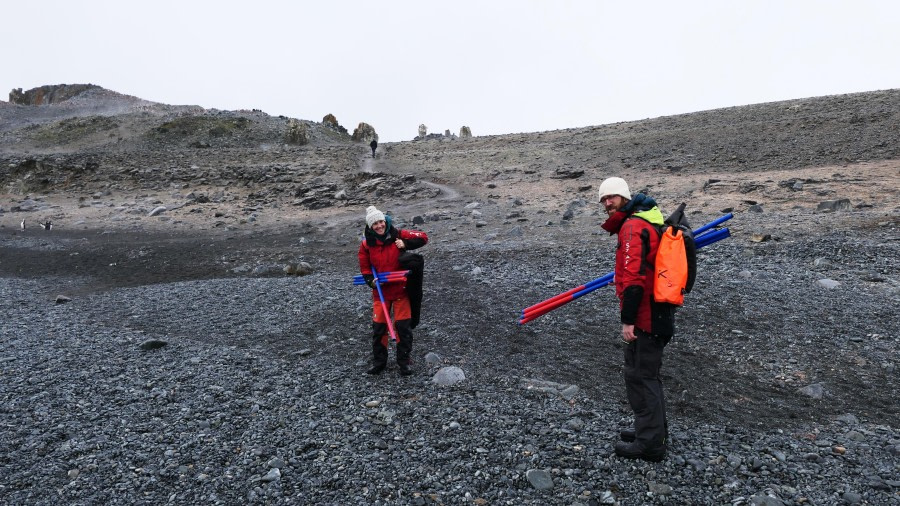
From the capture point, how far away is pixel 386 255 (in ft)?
23.4

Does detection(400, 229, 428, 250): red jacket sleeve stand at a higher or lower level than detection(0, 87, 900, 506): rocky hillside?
higher

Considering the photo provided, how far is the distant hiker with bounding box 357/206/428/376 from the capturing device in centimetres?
714

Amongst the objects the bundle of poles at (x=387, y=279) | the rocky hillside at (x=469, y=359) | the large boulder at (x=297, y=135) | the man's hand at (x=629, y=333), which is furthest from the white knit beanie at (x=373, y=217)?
the large boulder at (x=297, y=135)

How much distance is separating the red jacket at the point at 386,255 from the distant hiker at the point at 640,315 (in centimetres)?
290

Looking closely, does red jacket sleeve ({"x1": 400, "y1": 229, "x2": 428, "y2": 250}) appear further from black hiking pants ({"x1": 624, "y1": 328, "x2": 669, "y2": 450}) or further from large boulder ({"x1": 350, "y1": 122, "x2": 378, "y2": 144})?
large boulder ({"x1": 350, "y1": 122, "x2": 378, "y2": 144})

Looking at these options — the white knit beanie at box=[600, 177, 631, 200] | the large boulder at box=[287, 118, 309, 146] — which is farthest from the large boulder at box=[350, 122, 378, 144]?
the white knit beanie at box=[600, 177, 631, 200]

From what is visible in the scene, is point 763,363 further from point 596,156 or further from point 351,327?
point 596,156

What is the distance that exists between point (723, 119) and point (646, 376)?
30.0 m

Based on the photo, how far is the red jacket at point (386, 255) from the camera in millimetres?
7148

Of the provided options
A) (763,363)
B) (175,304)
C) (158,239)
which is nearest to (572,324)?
(763,363)

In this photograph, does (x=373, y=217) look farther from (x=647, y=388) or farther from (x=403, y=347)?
(x=647, y=388)

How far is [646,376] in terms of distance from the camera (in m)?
4.96

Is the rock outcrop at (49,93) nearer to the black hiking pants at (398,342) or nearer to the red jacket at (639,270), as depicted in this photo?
the black hiking pants at (398,342)

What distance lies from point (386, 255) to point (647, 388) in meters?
3.58
